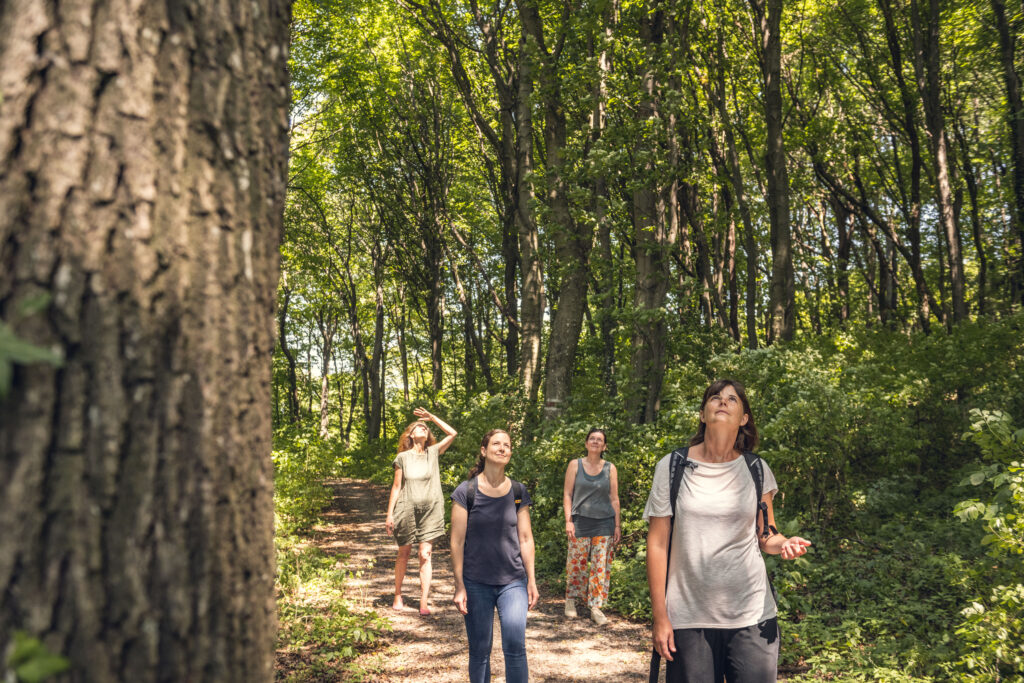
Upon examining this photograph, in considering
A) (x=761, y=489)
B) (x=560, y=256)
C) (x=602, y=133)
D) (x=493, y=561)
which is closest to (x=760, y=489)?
(x=761, y=489)

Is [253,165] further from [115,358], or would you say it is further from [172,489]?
[172,489]

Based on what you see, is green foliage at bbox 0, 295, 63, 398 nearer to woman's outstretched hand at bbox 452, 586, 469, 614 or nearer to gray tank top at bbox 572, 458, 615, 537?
woman's outstretched hand at bbox 452, 586, 469, 614

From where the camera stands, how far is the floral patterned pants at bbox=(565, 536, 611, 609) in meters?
7.68

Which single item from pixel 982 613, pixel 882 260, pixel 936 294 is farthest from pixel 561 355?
pixel 936 294

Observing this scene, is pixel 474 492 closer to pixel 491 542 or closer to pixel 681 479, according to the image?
pixel 491 542

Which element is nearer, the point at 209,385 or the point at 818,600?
the point at 209,385

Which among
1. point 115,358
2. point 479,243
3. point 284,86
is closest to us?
point 115,358

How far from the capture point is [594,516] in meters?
7.65

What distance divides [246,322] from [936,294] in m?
30.6

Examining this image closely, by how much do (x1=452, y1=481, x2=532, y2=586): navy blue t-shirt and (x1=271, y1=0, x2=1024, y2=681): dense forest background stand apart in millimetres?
2639

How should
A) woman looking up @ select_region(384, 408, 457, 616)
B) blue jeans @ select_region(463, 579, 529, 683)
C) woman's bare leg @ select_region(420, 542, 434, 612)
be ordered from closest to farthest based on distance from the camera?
blue jeans @ select_region(463, 579, 529, 683) → woman's bare leg @ select_region(420, 542, 434, 612) → woman looking up @ select_region(384, 408, 457, 616)

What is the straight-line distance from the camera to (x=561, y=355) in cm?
1262

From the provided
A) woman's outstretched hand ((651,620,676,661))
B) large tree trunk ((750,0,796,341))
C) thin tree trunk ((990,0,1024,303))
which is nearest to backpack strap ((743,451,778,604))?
woman's outstretched hand ((651,620,676,661))

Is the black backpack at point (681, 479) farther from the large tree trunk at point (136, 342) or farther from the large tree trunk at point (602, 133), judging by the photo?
the large tree trunk at point (602, 133)
